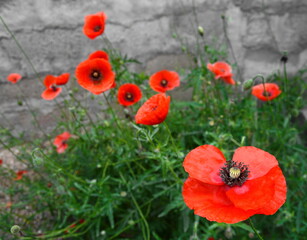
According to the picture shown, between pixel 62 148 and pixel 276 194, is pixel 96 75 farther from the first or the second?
pixel 276 194

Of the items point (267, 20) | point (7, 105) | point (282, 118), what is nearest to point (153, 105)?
point (282, 118)

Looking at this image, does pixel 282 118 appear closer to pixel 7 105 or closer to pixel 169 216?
pixel 169 216

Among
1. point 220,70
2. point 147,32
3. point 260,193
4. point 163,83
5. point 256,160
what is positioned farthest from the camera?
point 147,32

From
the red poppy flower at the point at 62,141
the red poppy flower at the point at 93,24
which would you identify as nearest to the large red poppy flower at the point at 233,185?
the red poppy flower at the point at 93,24

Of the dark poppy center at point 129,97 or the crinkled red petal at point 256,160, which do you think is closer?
the crinkled red petal at point 256,160

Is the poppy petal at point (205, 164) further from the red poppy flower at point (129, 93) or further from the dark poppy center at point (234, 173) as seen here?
the red poppy flower at point (129, 93)

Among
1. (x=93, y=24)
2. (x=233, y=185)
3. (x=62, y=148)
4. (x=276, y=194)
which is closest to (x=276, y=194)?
(x=276, y=194)

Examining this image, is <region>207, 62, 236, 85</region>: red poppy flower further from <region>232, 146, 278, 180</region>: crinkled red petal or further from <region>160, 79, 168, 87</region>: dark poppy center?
<region>232, 146, 278, 180</region>: crinkled red petal
